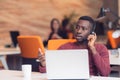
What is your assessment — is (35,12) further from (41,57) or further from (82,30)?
(41,57)

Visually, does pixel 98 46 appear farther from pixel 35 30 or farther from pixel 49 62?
pixel 35 30

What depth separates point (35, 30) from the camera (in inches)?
358

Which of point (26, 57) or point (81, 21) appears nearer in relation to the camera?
point (81, 21)

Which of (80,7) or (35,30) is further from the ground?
(80,7)

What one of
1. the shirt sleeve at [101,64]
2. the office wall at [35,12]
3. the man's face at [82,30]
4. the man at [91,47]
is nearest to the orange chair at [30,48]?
the man at [91,47]

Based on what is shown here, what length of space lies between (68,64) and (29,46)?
2.56 meters

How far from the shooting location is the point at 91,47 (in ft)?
9.06

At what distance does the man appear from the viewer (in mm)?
2770

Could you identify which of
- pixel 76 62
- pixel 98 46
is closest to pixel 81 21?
pixel 98 46

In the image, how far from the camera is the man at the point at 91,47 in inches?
109

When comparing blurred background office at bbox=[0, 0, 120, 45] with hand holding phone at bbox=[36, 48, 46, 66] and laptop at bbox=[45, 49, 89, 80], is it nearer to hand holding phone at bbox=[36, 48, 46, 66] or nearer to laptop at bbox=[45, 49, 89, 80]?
hand holding phone at bbox=[36, 48, 46, 66]

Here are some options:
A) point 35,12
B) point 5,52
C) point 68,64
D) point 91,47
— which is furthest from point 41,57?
point 35,12

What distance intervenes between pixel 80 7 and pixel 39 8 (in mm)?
1166

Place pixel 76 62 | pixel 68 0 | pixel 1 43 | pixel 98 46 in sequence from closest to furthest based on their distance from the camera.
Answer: pixel 76 62
pixel 98 46
pixel 1 43
pixel 68 0
